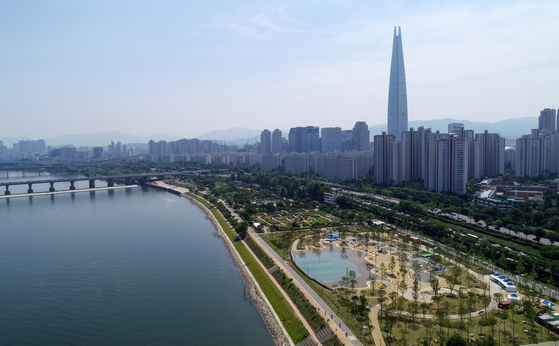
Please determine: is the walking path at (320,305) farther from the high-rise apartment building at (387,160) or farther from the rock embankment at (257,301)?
the high-rise apartment building at (387,160)

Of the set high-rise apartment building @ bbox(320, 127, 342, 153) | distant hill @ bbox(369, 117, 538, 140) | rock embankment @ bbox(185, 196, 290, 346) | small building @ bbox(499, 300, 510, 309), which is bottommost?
rock embankment @ bbox(185, 196, 290, 346)

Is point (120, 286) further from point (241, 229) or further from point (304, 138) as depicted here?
point (304, 138)

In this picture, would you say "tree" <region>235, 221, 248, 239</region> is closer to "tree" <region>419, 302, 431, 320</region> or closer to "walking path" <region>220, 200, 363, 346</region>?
"walking path" <region>220, 200, 363, 346</region>

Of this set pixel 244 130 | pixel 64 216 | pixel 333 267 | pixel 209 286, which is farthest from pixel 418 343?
pixel 244 130

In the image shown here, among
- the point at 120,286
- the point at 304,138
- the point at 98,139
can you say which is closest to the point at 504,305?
the point at 120,286

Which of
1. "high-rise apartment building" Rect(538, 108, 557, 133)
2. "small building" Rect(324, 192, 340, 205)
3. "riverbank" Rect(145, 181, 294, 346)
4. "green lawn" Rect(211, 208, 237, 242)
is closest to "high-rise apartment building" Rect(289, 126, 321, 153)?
"high-rise apartment building" Rect(538, 108, 557, 133)

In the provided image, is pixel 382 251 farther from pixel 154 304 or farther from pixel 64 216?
pixel 64 216

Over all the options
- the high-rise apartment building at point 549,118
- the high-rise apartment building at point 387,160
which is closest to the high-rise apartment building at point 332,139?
the high-rise apartment building at point 549,118
